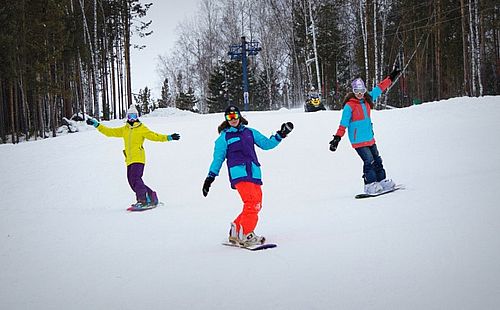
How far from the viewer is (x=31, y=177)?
38.7 ft

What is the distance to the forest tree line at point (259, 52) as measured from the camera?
23922 millimetres

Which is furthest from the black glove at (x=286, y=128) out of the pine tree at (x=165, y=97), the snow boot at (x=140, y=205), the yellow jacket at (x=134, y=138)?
the pine tree at (x=165, y=97)

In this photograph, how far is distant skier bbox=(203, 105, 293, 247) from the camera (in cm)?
480

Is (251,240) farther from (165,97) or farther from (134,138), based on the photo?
(165,97)

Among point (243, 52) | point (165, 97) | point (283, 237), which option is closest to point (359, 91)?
point (283, 237)

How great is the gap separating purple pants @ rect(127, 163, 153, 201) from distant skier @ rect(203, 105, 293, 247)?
3319 mm

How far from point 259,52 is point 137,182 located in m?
34.4

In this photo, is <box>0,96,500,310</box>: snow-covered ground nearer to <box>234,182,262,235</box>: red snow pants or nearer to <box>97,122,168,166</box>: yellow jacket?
<box>234,182,262,235</box>: red snow pants

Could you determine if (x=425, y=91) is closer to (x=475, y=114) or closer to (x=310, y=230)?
(x=475, y=114)

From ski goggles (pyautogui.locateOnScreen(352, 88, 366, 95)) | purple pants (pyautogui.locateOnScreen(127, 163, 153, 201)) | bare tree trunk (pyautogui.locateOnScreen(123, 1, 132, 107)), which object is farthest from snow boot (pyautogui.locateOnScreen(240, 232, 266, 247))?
bare tree trunk (pyautogui.locateOnScreen(123, 1, 132, 107))

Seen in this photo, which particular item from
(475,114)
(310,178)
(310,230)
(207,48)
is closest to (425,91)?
(207,48)

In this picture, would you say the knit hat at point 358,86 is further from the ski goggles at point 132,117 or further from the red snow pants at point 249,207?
the ski goggles at point 132,117

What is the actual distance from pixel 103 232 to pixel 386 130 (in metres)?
9.27

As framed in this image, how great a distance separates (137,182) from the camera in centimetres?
810
